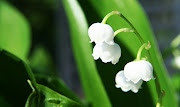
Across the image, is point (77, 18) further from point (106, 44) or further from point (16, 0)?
point (16, 0)

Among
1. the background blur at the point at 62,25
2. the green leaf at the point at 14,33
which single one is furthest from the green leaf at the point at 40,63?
the background blur at the point at 62,25

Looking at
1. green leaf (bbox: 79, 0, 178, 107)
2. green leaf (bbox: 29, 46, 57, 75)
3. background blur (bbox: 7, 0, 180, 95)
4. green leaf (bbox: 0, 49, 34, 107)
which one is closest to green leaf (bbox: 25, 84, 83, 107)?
green leaf (bbox: 0, 49, 34, 107)

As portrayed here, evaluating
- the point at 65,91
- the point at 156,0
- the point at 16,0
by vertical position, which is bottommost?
the point at 65,91

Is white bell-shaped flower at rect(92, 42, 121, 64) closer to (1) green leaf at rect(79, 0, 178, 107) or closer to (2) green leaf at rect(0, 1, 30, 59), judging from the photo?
(1) green leaf at rect(79, 0, 178, 107)

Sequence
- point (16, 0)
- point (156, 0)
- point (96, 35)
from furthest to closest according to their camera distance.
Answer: point (16, 0), point (156, 0), point (96, 35)

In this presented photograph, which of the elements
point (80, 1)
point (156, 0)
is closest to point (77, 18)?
point (80, 1)
